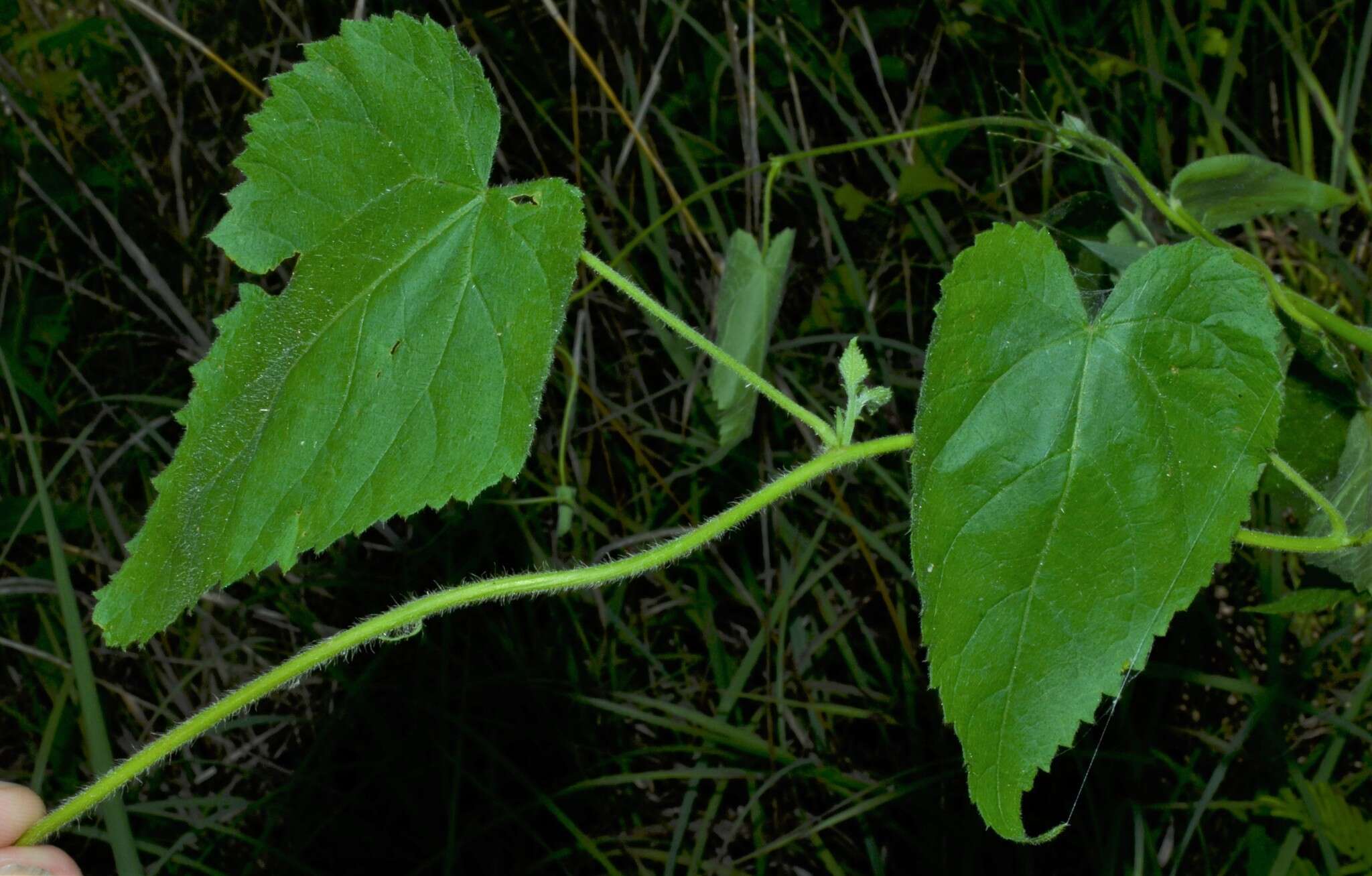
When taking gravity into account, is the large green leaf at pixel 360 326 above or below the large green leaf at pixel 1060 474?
above

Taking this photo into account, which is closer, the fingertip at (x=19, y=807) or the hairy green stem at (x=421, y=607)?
the hairy green stem at (x=421, y=607)

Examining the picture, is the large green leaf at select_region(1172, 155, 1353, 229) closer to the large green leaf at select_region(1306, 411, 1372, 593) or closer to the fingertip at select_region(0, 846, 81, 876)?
the large green leaf at select_region(1306, 411, 1372, 593)

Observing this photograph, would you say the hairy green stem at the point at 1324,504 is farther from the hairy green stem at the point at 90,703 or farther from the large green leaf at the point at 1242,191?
the hairy green stem at the point at 90,703

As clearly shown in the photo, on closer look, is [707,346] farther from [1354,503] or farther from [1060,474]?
[1354,503]

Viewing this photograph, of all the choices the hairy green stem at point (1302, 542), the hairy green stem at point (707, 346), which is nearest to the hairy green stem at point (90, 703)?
the hairy green stem at point (707, 346)

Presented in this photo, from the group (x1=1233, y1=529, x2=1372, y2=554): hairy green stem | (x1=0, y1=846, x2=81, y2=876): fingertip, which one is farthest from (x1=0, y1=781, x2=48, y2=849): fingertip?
(x1=1233, y1=529, x2=1372, y2=554): hairy green stem

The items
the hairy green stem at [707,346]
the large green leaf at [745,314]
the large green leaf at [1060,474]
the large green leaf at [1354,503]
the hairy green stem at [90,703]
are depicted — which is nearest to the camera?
the large green leaf at [1060,474]

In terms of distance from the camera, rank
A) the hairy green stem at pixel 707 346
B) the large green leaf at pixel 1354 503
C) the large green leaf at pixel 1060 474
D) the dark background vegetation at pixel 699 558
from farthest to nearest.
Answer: the dark background vegetation at pixel 699 558, the large green leaf at pixel 1354 503, the hairy green stem at pixel 707 346, the large green leaf at pixel 1060 474
